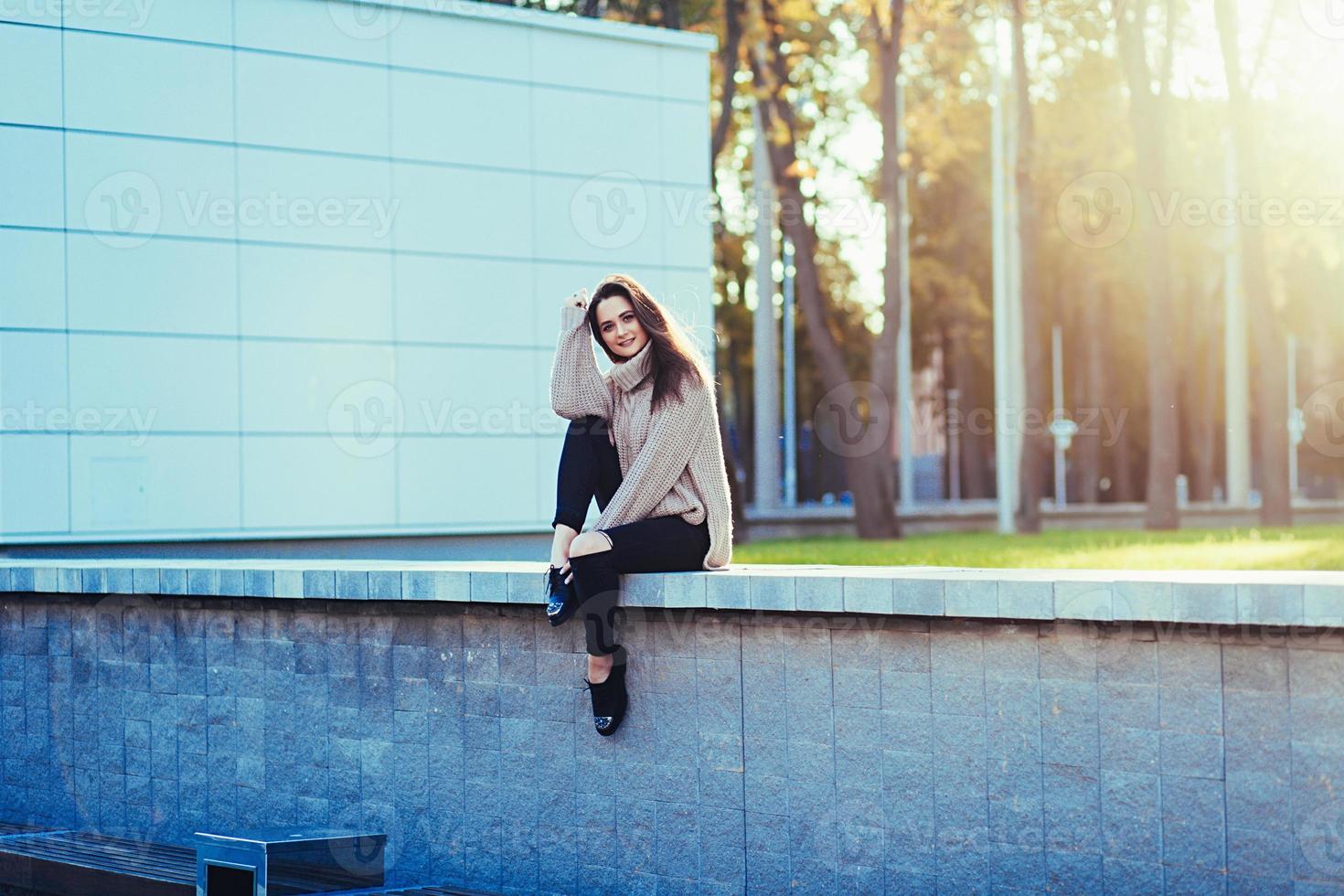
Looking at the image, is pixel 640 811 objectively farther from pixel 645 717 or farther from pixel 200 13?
pixel 200 13

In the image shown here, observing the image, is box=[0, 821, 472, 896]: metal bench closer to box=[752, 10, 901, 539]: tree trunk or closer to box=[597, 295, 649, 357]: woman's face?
box=[597, 295, 649, 357]: woman's face

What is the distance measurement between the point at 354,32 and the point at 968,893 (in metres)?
11.4

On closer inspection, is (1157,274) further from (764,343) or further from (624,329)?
(624,329)

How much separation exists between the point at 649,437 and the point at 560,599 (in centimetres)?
77

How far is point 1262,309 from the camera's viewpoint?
23.1 m

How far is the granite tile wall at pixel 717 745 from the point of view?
5512 millimetres

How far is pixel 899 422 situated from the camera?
→ 4016 centimetres

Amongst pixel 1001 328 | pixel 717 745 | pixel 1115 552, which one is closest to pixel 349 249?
pixel 1115 552

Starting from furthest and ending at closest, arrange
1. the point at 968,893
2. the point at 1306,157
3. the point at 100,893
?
1. the point at 1306,157
2. the point at 100,893
3. the point at 968,893

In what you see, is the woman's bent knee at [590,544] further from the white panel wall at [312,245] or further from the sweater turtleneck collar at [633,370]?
the white panel wall at [312,245]

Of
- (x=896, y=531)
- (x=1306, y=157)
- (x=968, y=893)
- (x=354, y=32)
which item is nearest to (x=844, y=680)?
(x=968, y=893)

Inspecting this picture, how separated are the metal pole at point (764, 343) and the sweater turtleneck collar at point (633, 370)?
26128mm

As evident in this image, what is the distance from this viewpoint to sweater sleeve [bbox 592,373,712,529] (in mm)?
6969

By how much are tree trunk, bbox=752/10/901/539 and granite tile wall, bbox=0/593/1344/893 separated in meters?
15.6
